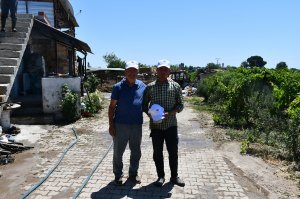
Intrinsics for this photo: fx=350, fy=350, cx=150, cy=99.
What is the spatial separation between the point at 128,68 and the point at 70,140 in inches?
179

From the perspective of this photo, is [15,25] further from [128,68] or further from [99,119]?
[128,68]

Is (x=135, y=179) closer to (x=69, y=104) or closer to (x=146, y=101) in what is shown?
(x=146, y=101)

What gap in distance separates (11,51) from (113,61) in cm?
4974

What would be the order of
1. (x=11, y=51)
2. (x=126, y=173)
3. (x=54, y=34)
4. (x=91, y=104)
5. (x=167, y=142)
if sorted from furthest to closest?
(x=91, y=104) < (x=54, y=34) < (x=11, y=51) < (x=126, y=173) < (x=167, y=142)

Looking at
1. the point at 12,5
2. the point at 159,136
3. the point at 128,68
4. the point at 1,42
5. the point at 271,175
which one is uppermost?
the point at 12,5

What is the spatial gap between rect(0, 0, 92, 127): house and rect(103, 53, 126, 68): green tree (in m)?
34.6

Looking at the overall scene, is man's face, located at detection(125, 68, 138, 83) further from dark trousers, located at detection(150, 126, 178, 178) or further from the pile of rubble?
the pile of rubble

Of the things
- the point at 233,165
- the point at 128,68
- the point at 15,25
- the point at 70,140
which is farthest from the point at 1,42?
the point at 233,165

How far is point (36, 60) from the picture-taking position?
1609cm

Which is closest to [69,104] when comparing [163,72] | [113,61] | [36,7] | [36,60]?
[36,60]

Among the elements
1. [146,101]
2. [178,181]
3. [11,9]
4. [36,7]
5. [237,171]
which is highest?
[36,7]

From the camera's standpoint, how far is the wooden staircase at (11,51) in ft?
28.6

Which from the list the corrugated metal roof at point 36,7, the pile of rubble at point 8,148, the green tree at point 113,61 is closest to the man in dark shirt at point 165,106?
the pile of rubble at point 8,148

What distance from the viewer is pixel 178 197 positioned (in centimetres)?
525
